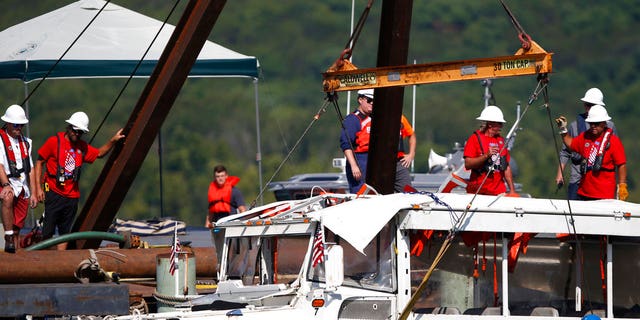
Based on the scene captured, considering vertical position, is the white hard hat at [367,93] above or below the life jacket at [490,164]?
above

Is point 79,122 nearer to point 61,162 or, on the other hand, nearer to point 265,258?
point 61,162

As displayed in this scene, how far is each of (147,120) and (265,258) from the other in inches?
159

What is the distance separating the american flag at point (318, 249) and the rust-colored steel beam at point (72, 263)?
2.24 metres

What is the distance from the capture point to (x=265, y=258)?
11859mm

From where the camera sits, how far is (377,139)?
13.7 metres

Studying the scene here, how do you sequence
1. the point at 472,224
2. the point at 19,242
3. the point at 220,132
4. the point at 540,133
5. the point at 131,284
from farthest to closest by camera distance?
the point at 220,132 → the point at 540,133 → the point at 19,242 → the point at 131,284 → the point at 472,224

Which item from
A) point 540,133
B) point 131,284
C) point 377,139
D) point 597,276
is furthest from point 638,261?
point 540,133

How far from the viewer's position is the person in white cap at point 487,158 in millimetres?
12953

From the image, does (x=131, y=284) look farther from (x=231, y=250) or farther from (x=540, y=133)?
(x=540, y=133)

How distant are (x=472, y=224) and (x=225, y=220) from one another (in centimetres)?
282

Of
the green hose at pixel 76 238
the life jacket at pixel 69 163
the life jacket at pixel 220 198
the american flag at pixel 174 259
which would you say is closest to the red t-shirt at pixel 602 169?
the american flag at pixel 174 259

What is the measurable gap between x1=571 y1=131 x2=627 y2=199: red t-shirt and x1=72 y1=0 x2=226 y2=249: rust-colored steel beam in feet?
15.0

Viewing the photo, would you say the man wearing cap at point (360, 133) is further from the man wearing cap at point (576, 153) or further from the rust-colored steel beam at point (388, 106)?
the man wearing cap at point (576, 153)

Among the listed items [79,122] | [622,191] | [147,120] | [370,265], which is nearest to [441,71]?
[622,191]
